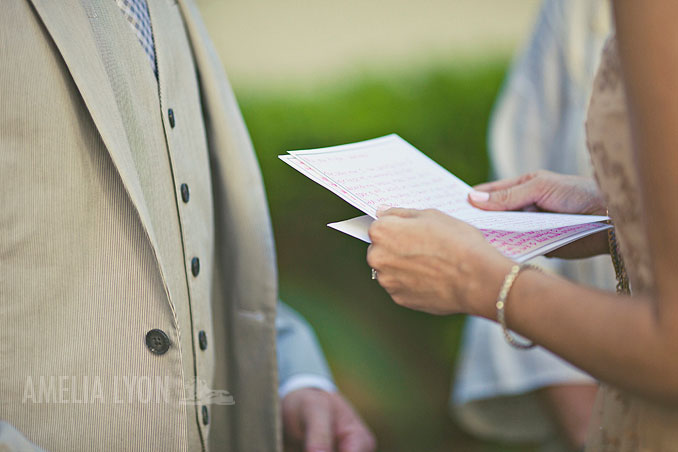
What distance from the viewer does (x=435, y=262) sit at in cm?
111

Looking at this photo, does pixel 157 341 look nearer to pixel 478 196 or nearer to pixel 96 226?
pixel 96 226


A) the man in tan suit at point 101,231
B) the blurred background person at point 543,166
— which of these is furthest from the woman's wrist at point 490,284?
the blurred background person at point 543,166

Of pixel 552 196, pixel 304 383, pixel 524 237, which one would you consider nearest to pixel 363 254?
pixel 304 383

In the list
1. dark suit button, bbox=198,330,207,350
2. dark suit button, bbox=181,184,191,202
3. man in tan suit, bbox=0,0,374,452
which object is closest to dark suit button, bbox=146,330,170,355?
man in tan suit, bbox=0,0,374,452

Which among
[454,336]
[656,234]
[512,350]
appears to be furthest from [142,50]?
[454,336]

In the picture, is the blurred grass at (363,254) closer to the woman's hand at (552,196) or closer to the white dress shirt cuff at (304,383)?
the white dress shirt cuff at (304,383)

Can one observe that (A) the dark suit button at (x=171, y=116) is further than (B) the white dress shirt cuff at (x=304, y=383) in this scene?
No

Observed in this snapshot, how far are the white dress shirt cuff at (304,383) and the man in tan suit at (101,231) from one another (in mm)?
398

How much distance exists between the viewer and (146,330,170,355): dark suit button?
1216 mm

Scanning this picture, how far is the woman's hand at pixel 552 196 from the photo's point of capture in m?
1.47

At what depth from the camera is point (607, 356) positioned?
0.93 m

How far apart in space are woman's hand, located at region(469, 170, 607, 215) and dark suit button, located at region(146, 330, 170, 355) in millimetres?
754

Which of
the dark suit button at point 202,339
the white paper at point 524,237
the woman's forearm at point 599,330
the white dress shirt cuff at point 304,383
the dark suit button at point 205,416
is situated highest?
the white paper at point 524,237

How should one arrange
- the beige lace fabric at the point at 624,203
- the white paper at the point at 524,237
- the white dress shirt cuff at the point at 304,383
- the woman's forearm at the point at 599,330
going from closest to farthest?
the woman's forearm at the point at 599,330
the beige lace fabric at the point at 624,203
the white paper at the point at 524,237
the white dress shirt cuff at the point at 304,383
